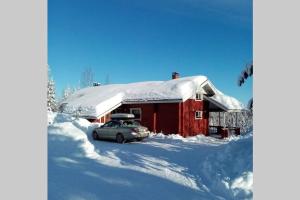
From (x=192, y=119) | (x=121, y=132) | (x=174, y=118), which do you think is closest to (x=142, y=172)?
(x=121, y=132)

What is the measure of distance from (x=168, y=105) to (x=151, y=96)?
1331 millimetres

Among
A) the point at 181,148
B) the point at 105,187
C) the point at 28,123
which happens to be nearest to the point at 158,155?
the point at 181,148

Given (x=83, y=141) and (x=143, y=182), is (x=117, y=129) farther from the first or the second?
(x=143, y=182)

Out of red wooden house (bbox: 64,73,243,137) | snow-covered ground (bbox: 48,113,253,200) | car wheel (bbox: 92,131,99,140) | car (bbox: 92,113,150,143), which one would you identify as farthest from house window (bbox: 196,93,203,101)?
snow-covered ground (bbox: 48,113,253,200)

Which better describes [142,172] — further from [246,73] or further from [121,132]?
[121,132]

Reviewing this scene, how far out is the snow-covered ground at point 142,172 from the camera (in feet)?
27.0

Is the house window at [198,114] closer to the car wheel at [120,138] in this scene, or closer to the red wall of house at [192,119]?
the red wall of house at [192,119]

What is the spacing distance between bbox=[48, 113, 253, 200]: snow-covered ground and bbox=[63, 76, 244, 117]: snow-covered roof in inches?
304

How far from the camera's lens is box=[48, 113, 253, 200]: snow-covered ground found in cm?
823

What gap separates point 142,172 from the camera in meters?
10.1

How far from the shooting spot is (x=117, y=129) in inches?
703

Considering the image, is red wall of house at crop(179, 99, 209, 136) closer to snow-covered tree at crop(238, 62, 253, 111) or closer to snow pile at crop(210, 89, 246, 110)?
snow pile at crop(210, 89, 246, 110)

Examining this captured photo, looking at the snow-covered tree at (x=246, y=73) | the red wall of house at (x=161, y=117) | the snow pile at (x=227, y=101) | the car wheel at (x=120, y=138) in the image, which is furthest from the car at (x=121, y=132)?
the snow-covered tree at (x=246, y=73)

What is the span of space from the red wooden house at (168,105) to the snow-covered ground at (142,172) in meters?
7.35
